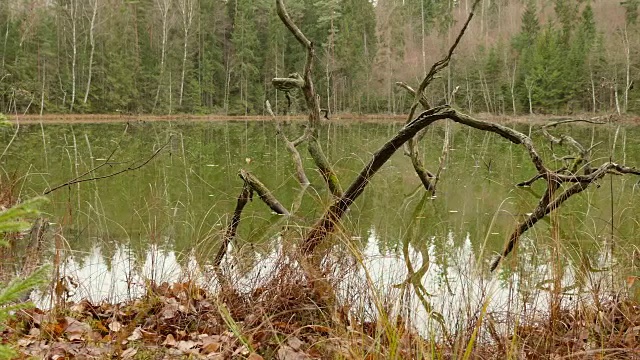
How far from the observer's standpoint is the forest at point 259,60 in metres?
35.6

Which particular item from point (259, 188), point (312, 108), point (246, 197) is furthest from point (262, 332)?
point (312, 108)

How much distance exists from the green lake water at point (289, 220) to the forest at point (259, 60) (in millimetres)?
21801

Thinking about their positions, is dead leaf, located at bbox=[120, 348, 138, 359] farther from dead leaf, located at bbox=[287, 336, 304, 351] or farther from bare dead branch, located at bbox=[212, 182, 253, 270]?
bare dead branch, located at bbox=[212, 182, 253, 270]

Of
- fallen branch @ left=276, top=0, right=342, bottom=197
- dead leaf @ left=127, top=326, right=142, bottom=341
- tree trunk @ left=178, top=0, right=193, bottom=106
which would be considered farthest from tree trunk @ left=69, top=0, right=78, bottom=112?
dead leaf @ left=127, top=326, right=142, bottom=341

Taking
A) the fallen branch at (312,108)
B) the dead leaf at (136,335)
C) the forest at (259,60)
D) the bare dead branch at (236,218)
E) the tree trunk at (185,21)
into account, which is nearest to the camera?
the dead leaf at (136,335)

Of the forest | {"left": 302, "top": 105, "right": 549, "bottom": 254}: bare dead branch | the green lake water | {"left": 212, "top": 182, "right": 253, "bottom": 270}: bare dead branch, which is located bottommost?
the green lake water

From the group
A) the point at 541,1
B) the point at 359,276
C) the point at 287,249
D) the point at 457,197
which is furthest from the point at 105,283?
the point at 541,1

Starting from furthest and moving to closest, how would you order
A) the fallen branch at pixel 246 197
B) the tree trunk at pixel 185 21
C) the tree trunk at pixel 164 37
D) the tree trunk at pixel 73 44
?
the tree trunk at pixel 185 21 < the tree trunk at pixel 164 37 < the tree trunk at pixel 73 44 < the fallen branch at pixel 246 197

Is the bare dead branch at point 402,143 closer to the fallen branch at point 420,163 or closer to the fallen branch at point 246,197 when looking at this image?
the fallen branch at point 246,197

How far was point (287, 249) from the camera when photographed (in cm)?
343

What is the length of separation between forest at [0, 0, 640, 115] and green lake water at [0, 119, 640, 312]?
21.8 metres

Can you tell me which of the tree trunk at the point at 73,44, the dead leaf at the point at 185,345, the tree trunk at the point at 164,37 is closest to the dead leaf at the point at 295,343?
the dead leaf at the point at 185,345

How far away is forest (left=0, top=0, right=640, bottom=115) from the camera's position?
35.6 meters

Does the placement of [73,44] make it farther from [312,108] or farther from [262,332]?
[262,332]
